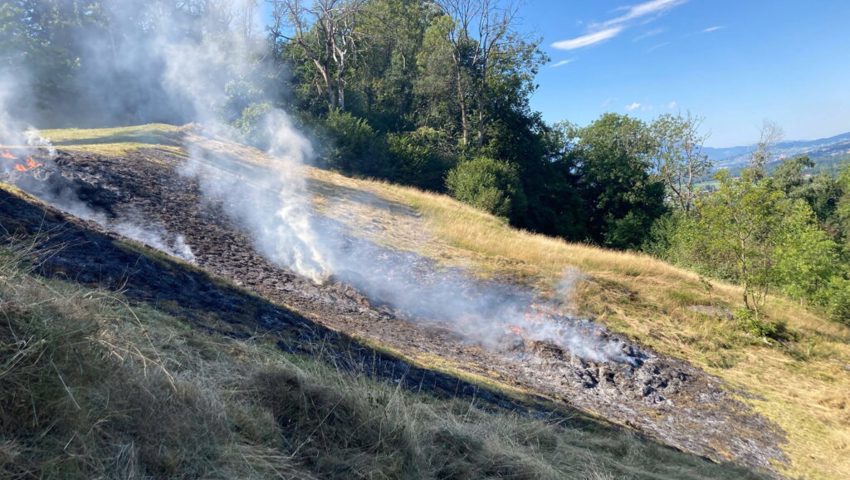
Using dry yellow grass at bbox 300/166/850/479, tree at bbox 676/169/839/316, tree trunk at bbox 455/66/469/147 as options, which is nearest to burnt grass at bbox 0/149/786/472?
dry yellow grass at bbox 300/166/850/479

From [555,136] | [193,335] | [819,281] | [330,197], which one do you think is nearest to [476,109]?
[555,136]

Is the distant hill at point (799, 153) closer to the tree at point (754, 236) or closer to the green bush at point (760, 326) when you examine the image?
the tree at point (754, 236)

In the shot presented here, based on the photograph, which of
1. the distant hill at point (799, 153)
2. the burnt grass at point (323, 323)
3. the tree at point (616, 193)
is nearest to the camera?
the burnt grass at point (323, 323)

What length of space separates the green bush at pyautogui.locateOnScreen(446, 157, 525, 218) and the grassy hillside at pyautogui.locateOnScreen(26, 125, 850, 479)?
673 centimetres

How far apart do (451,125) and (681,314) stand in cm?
2479

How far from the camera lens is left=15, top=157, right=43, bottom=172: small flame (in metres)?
8.60

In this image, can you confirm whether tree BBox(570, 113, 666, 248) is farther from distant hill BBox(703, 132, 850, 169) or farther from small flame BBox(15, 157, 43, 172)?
small flame BBox(15, 157, 43, 172)

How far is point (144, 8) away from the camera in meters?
26.8

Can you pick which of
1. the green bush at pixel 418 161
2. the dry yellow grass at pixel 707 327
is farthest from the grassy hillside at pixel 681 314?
the green bush at pixel 418 161

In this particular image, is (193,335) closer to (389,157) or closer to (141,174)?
(141,174)

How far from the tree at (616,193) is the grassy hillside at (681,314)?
18.9 m

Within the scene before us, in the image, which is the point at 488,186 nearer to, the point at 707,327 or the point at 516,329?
the point at 707,327

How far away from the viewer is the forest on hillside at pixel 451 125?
12.5 m

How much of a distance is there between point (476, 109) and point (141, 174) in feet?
83.6
